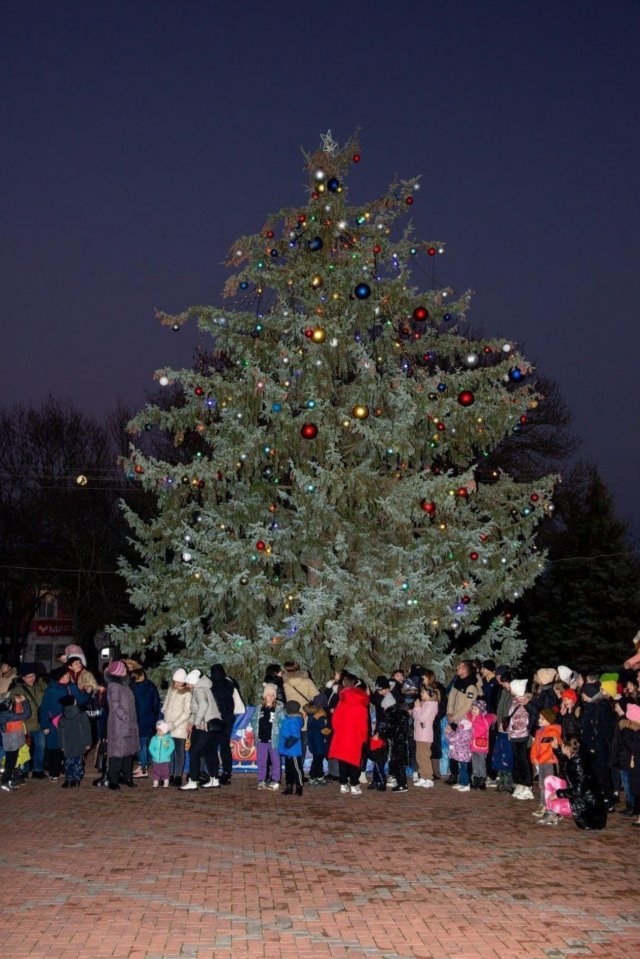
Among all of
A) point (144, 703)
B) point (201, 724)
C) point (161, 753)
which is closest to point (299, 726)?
point (201, 724)

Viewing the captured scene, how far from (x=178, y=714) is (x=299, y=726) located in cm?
173

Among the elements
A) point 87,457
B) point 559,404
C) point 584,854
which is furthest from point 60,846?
point 87,457

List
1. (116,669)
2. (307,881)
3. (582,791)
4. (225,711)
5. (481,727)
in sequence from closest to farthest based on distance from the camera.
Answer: (307,881) → (582,791) → (116,669) → (481,727) → (225,711)

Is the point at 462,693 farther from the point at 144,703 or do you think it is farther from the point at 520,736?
the point at 144,703

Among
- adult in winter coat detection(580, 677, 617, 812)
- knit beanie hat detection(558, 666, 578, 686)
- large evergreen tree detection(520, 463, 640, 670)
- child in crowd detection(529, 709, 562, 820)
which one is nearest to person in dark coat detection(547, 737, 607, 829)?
child in crowd detection(529, 709, 562, 820)

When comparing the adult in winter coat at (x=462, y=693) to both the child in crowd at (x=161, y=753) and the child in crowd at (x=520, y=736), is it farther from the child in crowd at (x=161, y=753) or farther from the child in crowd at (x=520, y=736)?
the child in crowd at (x=161, y=753)

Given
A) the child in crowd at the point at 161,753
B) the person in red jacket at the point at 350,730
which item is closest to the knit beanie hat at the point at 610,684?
the person in red jacket at the point at 350,730

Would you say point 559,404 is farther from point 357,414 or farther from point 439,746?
point 439,746

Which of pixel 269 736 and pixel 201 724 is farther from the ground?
pixel 201 724

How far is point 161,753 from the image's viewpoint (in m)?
15.3

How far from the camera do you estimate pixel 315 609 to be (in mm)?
19891

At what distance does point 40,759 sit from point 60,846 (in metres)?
5.85

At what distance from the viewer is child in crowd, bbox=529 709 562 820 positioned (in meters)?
13.0

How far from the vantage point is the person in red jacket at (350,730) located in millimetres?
14773
